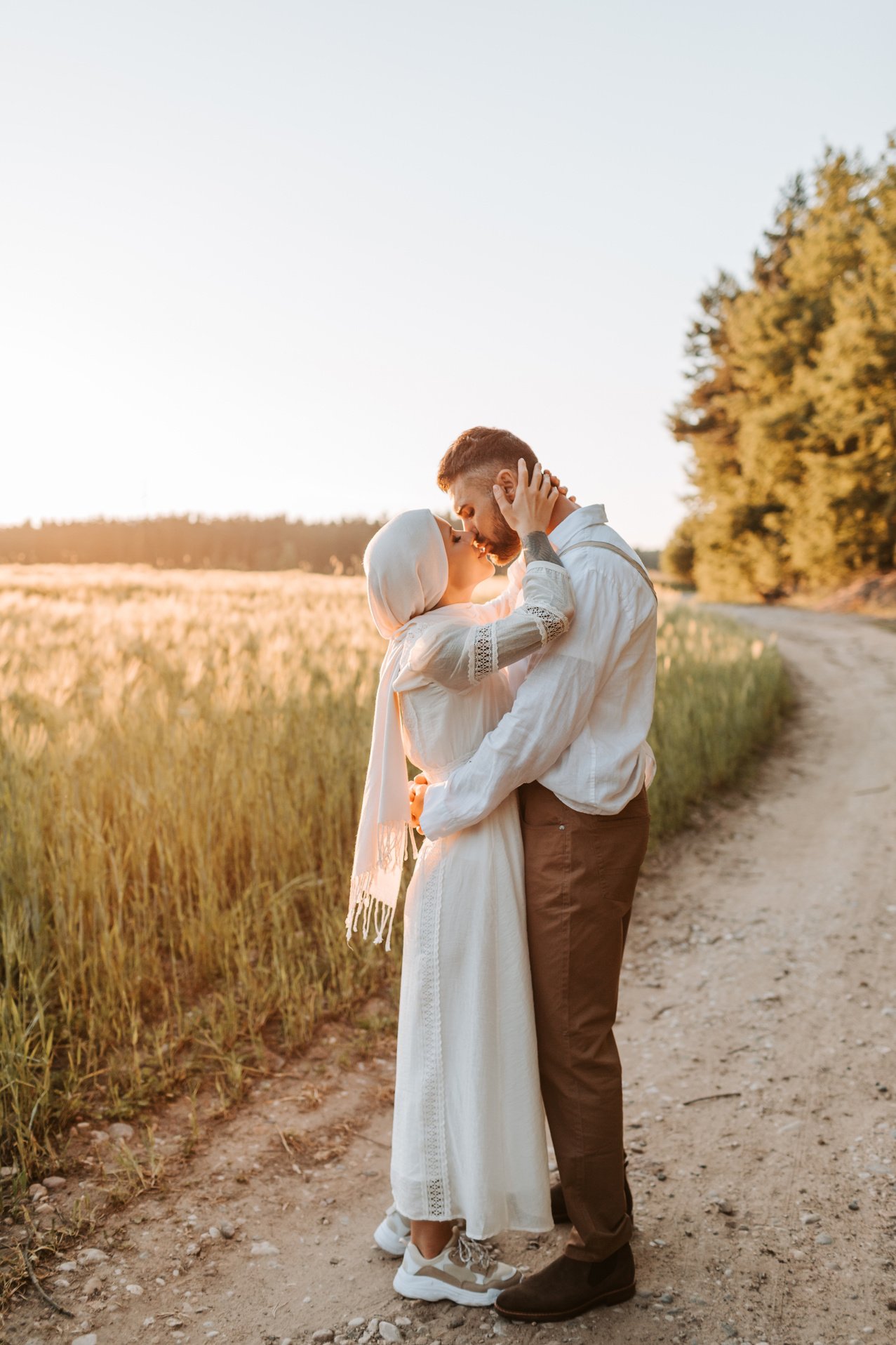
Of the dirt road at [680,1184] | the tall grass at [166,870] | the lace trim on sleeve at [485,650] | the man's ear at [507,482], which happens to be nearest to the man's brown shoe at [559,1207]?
the dirt road at [680,1184]

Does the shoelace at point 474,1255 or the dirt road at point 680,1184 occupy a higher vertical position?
the shoelace at point 474,1255

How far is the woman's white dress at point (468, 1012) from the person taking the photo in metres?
2.45

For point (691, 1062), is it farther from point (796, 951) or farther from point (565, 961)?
point (565, 961)

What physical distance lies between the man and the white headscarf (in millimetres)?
103

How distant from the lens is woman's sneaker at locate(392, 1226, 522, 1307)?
8.64ft

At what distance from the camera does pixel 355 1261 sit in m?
2.90

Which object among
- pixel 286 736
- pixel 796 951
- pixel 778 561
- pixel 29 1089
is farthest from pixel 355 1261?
pixel 778 561

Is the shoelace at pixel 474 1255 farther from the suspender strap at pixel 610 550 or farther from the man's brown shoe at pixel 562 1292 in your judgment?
the suspender strap at pixel 610 550

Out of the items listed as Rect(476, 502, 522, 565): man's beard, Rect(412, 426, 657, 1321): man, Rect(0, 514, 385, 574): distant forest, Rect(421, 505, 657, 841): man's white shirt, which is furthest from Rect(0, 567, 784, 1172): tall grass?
Rect(0, 514, 385, 574): distant forest

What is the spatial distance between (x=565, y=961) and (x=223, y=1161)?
5.61 feet

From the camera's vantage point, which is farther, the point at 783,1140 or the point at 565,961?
the point at 783,1140

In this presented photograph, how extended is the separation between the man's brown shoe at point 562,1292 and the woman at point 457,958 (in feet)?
0.57

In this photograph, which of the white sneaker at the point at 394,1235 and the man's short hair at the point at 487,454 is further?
the white sneaker at the point at 394,1235

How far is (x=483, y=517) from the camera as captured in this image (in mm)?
2449
